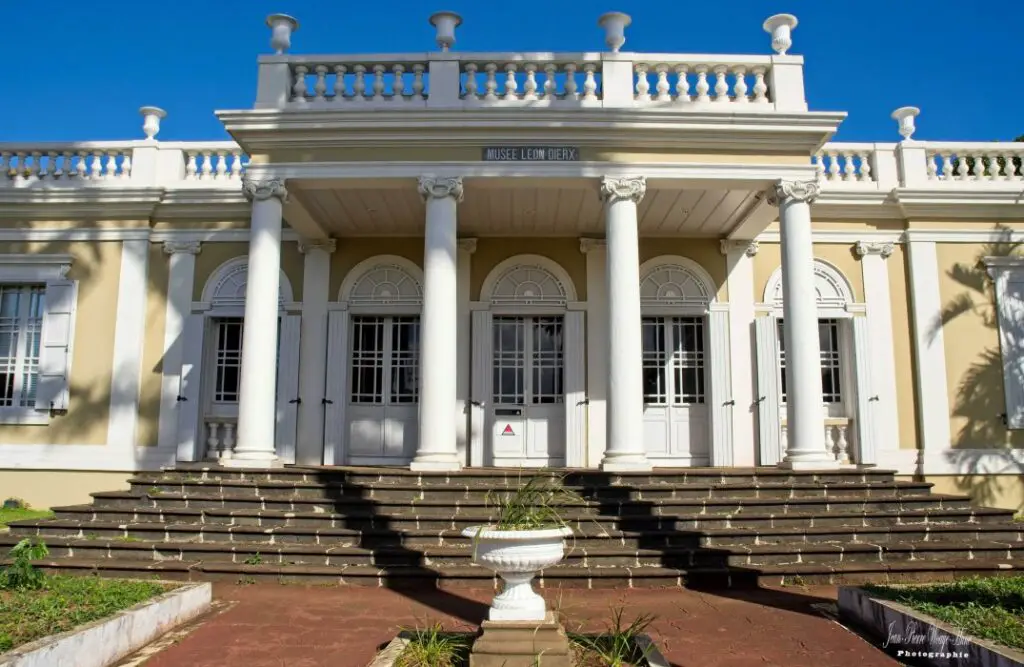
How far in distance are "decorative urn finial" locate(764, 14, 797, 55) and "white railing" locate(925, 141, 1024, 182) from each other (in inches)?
132

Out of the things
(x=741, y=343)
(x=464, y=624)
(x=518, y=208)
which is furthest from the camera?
(x=741, y=343)

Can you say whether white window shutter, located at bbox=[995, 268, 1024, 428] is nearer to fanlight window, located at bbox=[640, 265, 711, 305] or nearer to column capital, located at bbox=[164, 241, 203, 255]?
fanlight window, located at bbox=[640, 265, 711, 305]

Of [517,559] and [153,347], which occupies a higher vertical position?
[153,347]

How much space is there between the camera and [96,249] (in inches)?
437

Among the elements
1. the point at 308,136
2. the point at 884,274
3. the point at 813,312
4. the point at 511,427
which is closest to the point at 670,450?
the point at 511,427

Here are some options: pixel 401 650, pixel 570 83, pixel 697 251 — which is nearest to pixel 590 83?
pixel 570 83

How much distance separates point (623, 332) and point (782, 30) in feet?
13.9

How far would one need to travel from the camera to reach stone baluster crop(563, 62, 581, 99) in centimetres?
896

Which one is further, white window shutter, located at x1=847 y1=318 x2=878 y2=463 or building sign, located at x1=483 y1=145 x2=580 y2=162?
white window shutter, located at x1=847 y1=318 x2=878 y2=463

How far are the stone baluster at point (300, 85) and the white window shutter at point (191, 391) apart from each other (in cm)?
369

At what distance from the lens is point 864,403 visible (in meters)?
10.5

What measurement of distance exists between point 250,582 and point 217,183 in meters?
6.57

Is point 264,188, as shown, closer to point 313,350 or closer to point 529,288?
point 313,350

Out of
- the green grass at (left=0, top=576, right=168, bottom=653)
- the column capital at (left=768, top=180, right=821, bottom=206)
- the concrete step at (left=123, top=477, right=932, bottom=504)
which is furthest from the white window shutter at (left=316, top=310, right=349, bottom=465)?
the column capital at (left=768, top=180, right=821, bottom=206)
